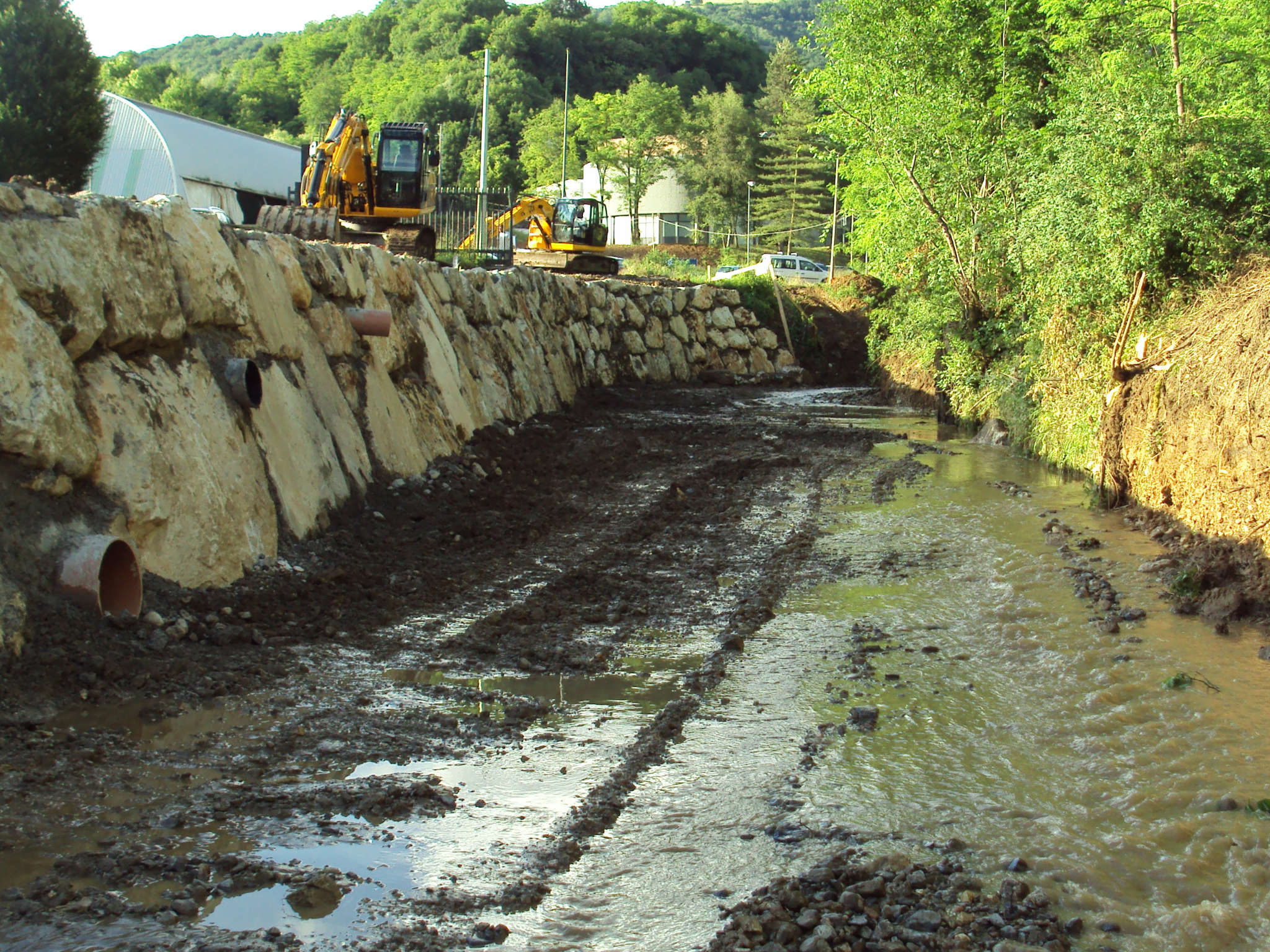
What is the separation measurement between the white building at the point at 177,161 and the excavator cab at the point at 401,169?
10577 mm

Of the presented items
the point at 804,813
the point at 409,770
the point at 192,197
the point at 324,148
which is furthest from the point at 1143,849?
the point at 192,197

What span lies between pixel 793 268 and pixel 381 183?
78.1 feet

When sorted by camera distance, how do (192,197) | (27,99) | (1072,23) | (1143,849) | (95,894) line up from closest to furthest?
(95,894)
(1143,849)
(1072,23)
(27,99)
(192,197)

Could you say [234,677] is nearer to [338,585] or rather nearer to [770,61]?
[338,585]

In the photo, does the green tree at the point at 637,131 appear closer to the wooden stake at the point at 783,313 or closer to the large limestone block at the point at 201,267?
the wooden stake at the point at 783,313

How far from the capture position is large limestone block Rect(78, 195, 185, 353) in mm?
5840

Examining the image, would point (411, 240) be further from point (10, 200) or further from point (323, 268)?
point (10, 200)

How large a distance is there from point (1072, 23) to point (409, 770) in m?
15.5

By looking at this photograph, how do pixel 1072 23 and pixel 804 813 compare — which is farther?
pixel 1072 23

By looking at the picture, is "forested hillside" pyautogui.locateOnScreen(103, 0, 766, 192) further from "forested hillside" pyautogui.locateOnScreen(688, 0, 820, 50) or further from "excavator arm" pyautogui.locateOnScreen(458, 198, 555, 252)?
"forested hillside" pyautogui.locateOnScreen(688, 0, 820, 50)

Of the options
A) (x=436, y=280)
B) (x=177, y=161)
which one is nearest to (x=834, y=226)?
(x=177, y=161)

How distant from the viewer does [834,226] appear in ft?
Result: 163

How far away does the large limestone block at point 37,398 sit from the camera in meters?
4.89

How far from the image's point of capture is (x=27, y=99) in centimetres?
2602
